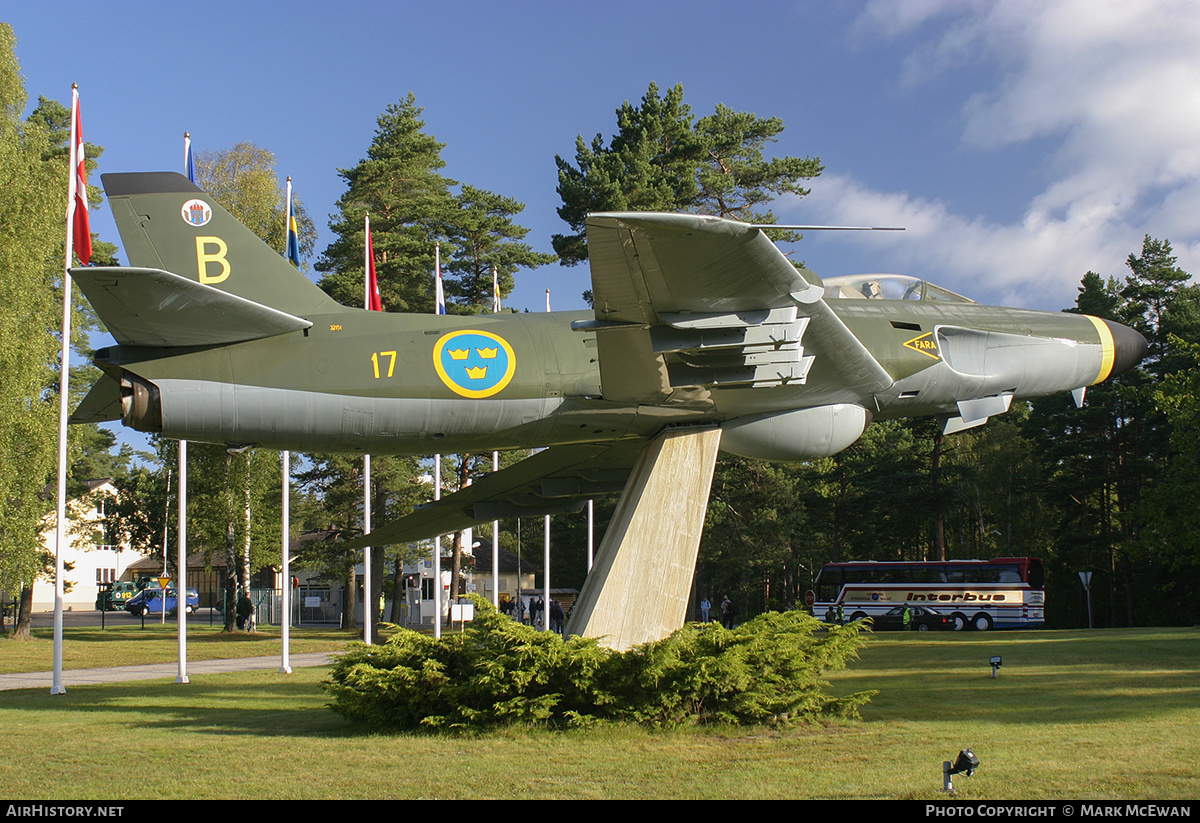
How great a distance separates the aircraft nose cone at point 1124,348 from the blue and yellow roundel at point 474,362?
8767 millimetres

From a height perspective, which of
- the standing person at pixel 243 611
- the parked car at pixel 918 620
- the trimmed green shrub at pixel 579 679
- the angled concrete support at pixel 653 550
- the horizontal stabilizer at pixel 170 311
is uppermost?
the horizontal stabilizer at pixel 170 311

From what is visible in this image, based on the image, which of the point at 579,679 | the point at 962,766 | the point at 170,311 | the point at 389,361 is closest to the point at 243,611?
the point at 389,361

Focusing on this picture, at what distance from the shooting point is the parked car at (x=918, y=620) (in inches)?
1471

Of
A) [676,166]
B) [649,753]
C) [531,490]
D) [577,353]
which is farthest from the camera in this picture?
[676,166]

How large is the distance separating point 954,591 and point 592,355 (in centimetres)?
3062

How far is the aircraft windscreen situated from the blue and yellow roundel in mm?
4735

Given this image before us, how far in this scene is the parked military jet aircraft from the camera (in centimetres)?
924

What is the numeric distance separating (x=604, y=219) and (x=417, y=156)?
36.8 metres

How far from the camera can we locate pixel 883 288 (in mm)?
12961

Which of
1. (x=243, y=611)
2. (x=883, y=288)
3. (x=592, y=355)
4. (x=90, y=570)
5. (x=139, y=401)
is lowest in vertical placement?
(x=90, y=570)

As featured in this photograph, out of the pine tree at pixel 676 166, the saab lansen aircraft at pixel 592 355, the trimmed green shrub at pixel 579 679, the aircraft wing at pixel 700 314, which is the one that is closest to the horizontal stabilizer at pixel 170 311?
the saab lansen aircraft at pixel 592 355

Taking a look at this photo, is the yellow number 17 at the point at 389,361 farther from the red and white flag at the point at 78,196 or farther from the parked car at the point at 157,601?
the parked car at the point at 157,601

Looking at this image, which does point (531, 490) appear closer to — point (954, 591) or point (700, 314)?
point (700, 314)

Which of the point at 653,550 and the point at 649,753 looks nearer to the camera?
the point at 649,753
